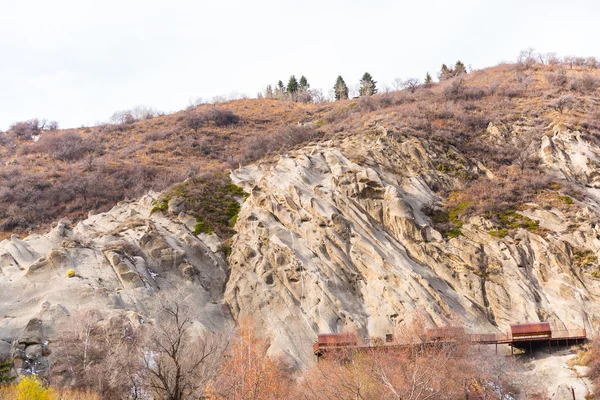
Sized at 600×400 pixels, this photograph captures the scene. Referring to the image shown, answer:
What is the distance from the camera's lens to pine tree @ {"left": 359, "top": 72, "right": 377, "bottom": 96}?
4813 inches

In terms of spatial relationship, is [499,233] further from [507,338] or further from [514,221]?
[507,338]

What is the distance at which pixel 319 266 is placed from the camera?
141 feet

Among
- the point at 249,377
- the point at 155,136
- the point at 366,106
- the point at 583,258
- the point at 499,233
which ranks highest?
the point at 155,136

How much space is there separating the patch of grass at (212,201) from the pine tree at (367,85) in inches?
2788

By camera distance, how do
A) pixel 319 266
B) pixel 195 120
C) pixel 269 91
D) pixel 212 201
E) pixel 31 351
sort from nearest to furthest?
pixel 31 351, pixel 319 266, pixel 212 201, pixel 195 120, pixel 269 91

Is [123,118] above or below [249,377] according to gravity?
above

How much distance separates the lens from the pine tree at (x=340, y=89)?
415 ft

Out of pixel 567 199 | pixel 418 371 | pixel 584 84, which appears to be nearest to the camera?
pixel 418 371

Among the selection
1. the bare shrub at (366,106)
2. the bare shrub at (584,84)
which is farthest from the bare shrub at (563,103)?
the bare shrub at (366,106)

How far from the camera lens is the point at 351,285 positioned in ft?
138

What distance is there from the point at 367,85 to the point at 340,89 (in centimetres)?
724

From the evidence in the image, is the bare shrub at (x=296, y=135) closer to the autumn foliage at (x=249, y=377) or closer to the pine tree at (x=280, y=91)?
the autumn foliage at (x=249, y=377)

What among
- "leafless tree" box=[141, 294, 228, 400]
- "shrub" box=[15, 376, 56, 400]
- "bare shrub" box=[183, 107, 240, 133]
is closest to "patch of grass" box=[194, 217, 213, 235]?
"leafless tree" box=[141, 294, 228, 400]

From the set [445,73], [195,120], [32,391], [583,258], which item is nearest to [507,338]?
[583,258]
